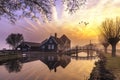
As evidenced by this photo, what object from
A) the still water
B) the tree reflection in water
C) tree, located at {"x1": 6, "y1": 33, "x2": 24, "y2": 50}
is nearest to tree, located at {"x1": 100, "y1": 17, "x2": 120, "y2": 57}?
the still water

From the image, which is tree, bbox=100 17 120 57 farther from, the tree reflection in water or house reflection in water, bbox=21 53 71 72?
the tree reflection in water

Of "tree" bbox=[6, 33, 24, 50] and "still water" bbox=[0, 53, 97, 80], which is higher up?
"tree" bbox=[6, 33, 24, 50]

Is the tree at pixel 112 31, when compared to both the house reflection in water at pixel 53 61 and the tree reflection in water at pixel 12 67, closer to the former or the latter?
the house reflection in water at pixel 53 61

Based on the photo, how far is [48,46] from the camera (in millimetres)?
103375

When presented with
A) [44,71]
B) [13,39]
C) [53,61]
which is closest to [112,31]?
[53,61]

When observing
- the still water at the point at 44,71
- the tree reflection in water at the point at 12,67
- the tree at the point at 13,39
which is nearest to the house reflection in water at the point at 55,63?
the still water at the point at 44,71

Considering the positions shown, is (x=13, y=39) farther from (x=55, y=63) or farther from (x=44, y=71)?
(x=44, y=71)

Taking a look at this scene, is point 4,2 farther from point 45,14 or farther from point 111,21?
point 111,21

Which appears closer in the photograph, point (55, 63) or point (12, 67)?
point (12, 67)

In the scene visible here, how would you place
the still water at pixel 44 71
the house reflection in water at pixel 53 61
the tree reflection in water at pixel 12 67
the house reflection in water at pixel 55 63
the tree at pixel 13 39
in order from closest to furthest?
the still water at pixel 44 71 < the tree reflection in water at pixel 12 67 < the house reflection in water at pixel 55 63 < the house reflection in water at pixel 53 61 < the tree at pixel 13 39

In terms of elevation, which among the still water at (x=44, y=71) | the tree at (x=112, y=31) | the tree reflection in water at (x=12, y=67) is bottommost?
the still water at (x=44, y=71)

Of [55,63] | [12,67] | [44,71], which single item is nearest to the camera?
[44,71]

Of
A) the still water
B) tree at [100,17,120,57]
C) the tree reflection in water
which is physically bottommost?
the still water

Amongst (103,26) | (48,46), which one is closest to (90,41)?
(48,46)
